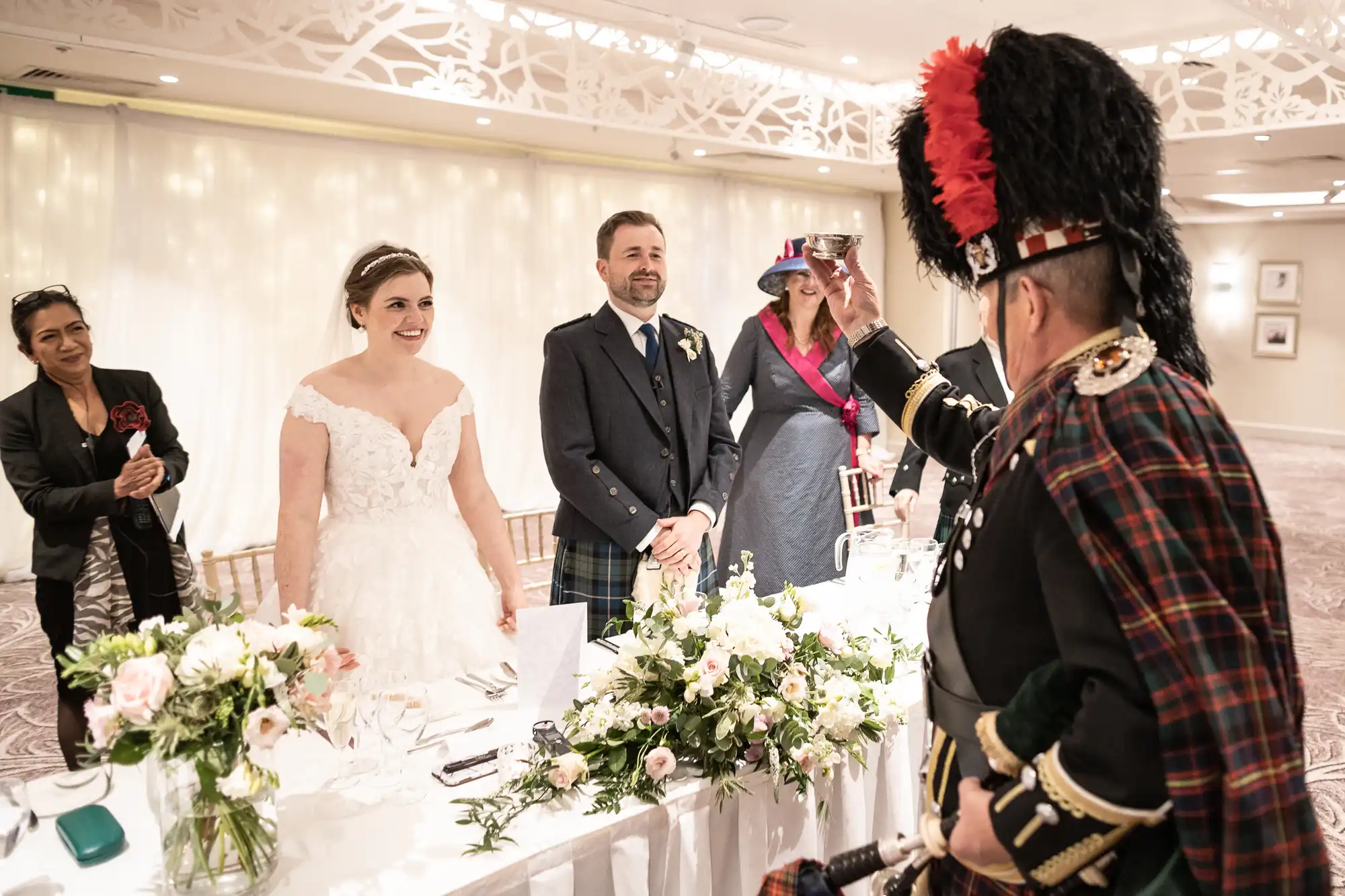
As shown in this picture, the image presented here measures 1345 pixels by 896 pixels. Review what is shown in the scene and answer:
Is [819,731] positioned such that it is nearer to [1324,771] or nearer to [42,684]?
[1324,771]

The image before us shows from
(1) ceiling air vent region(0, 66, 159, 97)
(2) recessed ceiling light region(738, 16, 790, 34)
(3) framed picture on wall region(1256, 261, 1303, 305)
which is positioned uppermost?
(2) recessed ceiling light region(738, 16, 790, 34)

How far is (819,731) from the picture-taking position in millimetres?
1703

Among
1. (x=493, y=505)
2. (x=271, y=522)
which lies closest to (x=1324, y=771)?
(x=493, y=505)

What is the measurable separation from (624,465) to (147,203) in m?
4.53

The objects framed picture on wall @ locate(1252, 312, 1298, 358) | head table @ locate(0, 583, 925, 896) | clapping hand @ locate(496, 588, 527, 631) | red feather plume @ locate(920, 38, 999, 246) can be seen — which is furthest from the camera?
framed picture on wall @ locate(1252, 312, 1298, 358)

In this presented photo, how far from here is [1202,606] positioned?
101 centimetres

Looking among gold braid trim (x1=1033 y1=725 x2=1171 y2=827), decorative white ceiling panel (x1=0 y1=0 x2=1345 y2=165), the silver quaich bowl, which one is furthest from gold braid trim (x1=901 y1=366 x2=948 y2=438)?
decorative white ceiling panel (x1=0 y1=0 x2=1345 y2=165)

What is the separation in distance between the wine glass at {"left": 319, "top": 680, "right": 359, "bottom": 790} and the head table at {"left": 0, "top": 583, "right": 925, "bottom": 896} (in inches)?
1.0

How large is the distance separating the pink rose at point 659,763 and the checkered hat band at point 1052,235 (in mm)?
910

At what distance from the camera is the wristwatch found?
1.79 m

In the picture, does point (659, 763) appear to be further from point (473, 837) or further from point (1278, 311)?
point (1278, 311)

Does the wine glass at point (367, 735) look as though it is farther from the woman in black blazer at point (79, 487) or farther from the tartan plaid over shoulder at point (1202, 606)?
the woman in black blazer at point (79, 487)

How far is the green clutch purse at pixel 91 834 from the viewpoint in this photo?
1.40 m

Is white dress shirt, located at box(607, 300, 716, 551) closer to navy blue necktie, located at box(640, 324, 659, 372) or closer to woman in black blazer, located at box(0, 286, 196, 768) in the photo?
navy blue necktie, located at box(640, 324, 659, 372)
